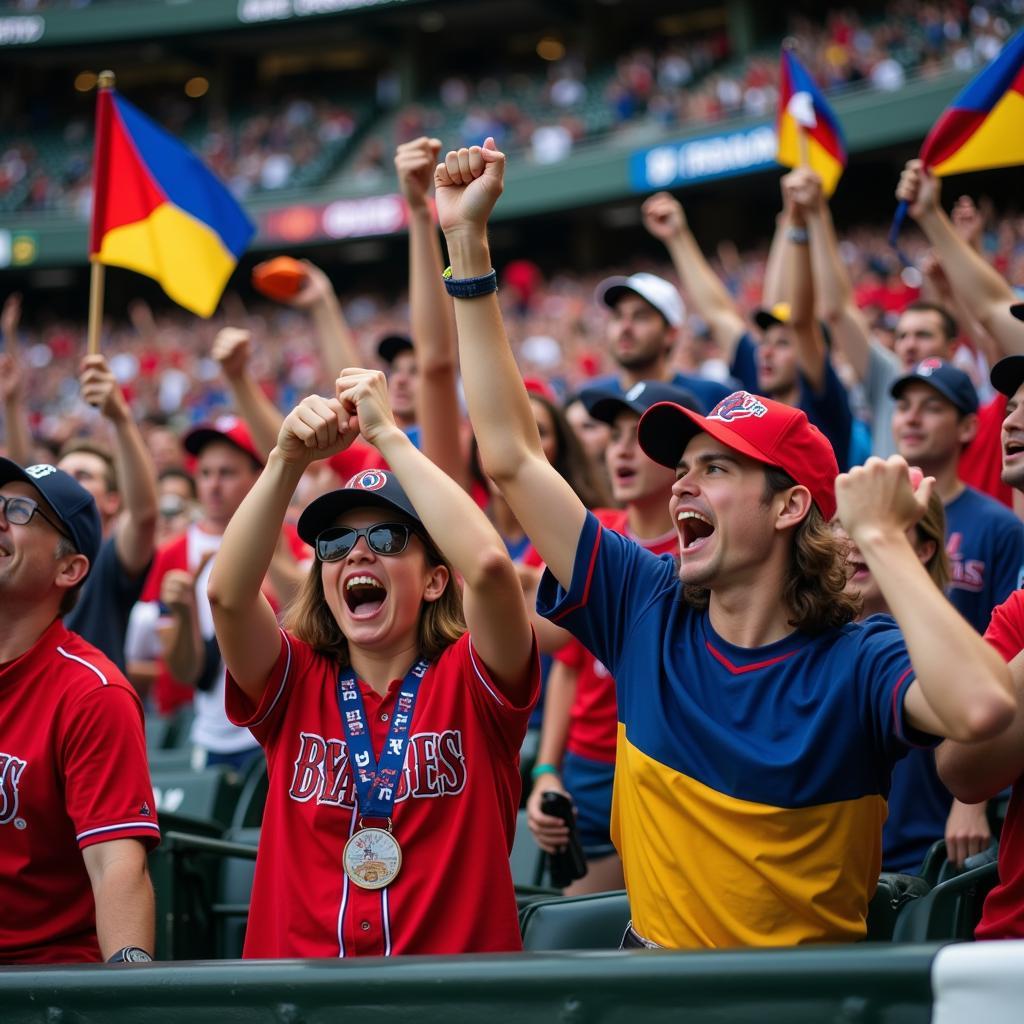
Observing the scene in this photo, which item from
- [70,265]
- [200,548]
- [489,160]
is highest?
[70,265]

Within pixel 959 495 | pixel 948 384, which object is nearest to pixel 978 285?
pixel 948 384

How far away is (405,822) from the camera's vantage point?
277 centimetres

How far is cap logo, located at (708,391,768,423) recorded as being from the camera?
2707 mm

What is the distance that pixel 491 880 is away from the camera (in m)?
2.76

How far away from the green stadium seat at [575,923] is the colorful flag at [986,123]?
11.0ft

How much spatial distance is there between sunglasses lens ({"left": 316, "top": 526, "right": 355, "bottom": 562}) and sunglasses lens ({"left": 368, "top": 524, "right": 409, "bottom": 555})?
51 millimetres

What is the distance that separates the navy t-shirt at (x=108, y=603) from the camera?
467 cm

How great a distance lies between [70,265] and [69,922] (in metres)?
28.0

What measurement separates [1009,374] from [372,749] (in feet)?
5.85

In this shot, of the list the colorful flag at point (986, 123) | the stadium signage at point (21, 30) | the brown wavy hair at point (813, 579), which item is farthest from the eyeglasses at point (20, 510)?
the stadium signage at point (21, 30)

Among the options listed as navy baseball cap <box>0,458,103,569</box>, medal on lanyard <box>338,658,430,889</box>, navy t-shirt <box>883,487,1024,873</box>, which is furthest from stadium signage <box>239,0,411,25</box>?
medal on lanyard <box>338,658,430,889</box>

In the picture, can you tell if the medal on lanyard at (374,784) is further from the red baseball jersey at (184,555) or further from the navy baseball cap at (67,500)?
the red baseball jersey at (184,555)

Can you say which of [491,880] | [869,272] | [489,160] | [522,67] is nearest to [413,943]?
[491,880]

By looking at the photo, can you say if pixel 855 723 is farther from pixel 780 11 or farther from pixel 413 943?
pixel 780 11
